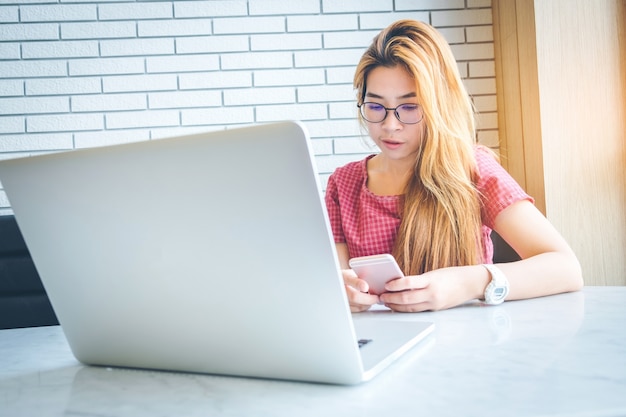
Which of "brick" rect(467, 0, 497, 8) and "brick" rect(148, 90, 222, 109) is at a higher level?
"brick" rect(467, 0, 497, 8)

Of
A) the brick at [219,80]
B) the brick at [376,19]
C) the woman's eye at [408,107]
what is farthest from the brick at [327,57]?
the woman's eye at [408,107]

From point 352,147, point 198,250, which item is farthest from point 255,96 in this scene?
point 198,250

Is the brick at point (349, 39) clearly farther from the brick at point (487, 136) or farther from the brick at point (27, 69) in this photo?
the brick at point (27, 69)

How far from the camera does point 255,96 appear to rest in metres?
2.59

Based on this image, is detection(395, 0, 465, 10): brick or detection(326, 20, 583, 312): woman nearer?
detection(326, 20, 583, 312): woman

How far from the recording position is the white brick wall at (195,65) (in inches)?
99.6

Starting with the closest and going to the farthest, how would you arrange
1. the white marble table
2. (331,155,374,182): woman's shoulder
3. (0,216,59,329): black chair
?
the white marble table → (331,155,374,182): woman's shoulder → (0,216,59,329): black chair

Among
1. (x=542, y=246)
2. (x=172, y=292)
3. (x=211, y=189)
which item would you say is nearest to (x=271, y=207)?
(x=211, y=189)

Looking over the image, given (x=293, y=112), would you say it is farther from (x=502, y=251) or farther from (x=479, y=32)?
(x=502, y=251)

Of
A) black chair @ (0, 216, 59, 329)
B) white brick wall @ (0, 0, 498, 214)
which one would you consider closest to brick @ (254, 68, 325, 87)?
white brick wall @ (0, 0, 498, 214)

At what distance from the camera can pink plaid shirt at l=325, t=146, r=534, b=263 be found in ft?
5.17

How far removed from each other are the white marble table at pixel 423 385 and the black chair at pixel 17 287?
1.30 meters

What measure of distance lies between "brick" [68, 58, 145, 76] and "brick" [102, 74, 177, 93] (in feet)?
0.08

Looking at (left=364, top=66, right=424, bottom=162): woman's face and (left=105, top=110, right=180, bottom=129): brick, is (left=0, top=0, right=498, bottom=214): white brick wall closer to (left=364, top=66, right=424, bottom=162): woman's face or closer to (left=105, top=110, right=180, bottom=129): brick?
(left=105, top=110, right=180, bottom=129): brick
